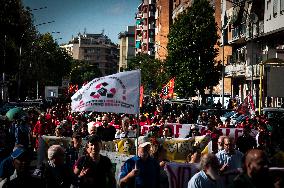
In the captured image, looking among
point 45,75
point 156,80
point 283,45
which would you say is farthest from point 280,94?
point 45,75

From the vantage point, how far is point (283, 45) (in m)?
41.7

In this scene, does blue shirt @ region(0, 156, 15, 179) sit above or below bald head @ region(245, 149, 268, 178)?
below

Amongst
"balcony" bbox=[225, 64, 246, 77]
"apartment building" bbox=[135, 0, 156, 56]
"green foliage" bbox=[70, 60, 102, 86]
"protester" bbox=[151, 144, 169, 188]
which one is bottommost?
"protester" bbox=[151, 144, 169, 188]

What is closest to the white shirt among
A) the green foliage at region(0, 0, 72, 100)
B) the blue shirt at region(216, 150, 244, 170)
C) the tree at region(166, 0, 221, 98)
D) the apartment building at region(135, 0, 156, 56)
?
the blue shirt at region(216, 150, 244, 170)

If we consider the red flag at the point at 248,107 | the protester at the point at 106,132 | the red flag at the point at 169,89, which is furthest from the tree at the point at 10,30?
the protester at the point at 106,132

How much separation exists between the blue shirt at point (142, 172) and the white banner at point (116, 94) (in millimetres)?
1811

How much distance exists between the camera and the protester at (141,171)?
737 cm

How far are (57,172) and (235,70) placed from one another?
47211mm

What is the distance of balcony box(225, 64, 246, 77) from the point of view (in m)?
50.8

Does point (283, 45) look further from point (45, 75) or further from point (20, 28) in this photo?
point (45, 75)

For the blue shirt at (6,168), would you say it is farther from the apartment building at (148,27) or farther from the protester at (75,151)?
the apartment building at (148,27)

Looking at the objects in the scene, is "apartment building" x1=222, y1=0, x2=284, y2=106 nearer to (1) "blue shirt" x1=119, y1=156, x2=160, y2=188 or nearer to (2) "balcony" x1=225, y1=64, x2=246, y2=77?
(2) "balcony" x1=225, y1=64, x2=246, y2=77

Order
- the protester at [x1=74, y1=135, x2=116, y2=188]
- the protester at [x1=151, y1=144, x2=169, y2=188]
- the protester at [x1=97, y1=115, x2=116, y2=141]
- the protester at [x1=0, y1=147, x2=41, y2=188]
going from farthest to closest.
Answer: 1. the protester at [x1=97, y1=115, x2=116, y2=141]
2. the protester at [x1=151, y1=144, x2=169, y2=188]
3. the protester at [x1=74, y1=135, x2=116, y2=188]
4. the protester at [x1=0, y1=147, x2=41, y2=188]

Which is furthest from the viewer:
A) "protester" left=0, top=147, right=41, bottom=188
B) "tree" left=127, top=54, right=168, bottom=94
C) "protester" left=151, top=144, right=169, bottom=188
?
"tree" left=127, top=54, right=168, bottom=94
